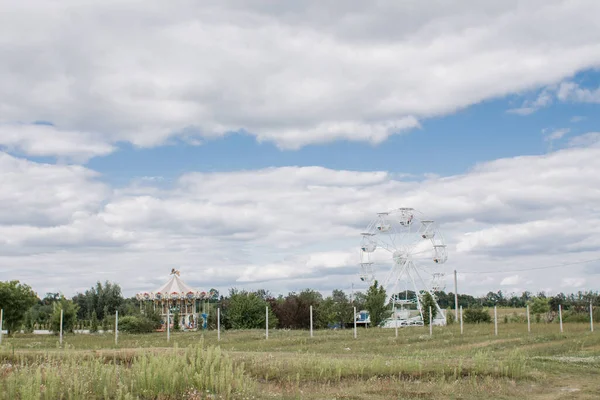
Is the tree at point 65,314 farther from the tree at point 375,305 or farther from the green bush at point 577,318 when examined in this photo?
the green bush at point 577,318

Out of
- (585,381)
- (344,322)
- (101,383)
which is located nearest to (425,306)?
(344,322)

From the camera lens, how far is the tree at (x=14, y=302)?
40.8m

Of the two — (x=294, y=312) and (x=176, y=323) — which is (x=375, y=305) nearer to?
(x=294, y=312)

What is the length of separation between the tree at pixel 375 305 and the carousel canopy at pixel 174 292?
539 inches

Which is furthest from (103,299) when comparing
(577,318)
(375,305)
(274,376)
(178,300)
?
(274,376)

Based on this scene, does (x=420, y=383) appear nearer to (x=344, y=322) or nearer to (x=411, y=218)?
(x=411, y=218)

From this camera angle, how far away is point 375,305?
160ft

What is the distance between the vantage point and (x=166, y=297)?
5122cm

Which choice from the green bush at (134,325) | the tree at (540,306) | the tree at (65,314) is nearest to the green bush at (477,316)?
the tree at (540,306)

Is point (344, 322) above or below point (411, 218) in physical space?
below

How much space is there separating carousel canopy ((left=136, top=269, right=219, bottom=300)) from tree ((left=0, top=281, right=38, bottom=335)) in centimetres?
1010

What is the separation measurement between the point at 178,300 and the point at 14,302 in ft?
47.3

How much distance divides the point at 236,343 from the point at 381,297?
71.9 ft

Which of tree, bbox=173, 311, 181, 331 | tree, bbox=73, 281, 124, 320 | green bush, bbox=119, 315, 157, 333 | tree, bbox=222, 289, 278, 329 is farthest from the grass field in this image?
tree, bbox=73, 281, 124, 320
